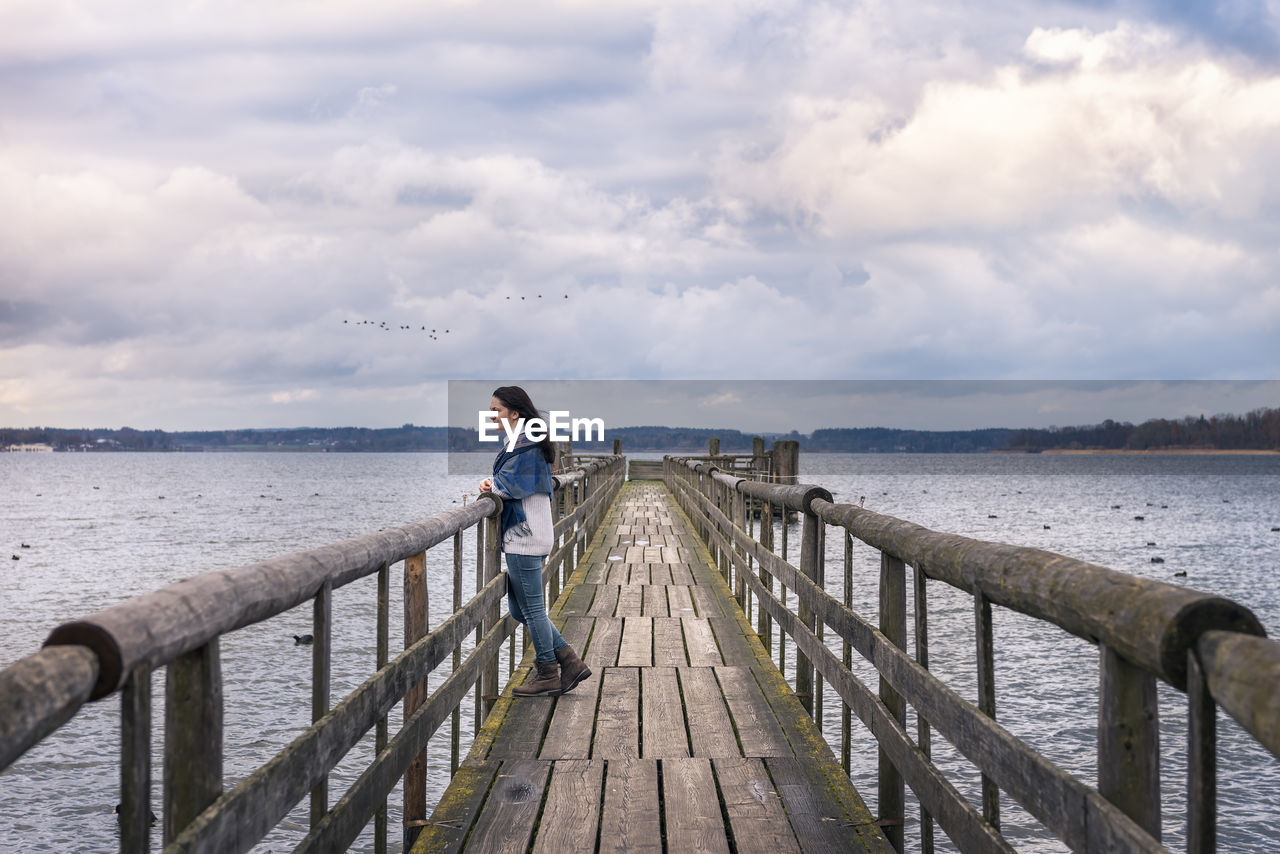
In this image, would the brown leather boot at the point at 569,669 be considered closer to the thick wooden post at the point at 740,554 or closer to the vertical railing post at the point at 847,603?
the vertical railing post at the point at 847,603

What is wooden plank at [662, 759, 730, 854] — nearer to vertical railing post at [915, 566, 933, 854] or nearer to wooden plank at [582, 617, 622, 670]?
vertical railing post at [915, 566, 933, 854]

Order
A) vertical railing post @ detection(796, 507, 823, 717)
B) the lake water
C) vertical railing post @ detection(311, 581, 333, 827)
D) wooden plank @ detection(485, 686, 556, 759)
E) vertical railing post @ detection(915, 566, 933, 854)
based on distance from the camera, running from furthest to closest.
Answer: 1. the lake water
2. vertical railing post @ detection(796, 507, 823, 717)
3. wooden plank @ detection(485, 686, 556, 759)
4. vertical railing post @ detection(915, 566, 933, 854)
5. vertical railing post @ detection(311, 581, 333, 827)

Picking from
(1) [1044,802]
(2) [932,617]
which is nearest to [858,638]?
(1) [1044,802]

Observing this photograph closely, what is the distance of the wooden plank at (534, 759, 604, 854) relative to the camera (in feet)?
11.9

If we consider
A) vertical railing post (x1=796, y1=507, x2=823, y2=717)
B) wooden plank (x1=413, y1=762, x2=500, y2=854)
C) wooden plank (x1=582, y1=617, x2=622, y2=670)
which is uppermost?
vertical railing post (x1=796, y1=507, x2=823, y2=717)

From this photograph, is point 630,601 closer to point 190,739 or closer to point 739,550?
point 739,550

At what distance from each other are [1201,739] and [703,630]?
676 cm

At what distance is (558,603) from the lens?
938cm

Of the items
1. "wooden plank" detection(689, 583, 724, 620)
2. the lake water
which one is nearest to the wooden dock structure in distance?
"wooden plank" detection(689, 583, 724, 620)

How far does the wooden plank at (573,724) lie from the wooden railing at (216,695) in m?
0.99

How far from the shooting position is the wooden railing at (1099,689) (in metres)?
1.48

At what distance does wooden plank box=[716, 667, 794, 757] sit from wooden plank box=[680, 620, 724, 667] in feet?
0.94

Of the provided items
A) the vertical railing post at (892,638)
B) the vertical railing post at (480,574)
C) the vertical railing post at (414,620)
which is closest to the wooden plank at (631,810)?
the vertical railing post at (414,620)

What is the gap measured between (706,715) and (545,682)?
103 centimetres
